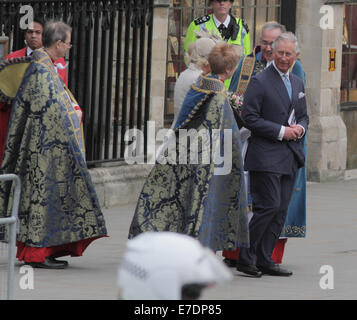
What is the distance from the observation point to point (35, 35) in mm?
8031

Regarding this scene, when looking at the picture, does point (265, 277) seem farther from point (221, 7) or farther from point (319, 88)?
point (319, 88)

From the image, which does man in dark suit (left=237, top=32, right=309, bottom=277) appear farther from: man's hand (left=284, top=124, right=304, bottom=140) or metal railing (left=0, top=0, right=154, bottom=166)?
metal railing (left=0, top=0, right=154, bottom=166)

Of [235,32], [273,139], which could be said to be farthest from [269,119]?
[235,32]

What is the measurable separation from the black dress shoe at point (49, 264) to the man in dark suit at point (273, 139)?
1188mm

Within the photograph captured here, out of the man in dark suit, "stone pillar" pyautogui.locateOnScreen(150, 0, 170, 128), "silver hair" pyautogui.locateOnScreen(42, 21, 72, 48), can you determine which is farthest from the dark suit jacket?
"stone pillar" pyautogui.locateOnScreen(150, 0, 170, 128)

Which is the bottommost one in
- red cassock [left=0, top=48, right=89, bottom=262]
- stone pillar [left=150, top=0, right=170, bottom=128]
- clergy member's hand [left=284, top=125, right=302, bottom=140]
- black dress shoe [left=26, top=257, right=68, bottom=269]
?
black dress shoe [left=26, top=257, right=68, bottom=269]

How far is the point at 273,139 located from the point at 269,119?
0.43 feet

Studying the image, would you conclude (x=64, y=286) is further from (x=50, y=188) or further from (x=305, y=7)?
(x=305, y=7)

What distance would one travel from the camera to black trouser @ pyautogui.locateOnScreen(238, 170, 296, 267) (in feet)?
24.4

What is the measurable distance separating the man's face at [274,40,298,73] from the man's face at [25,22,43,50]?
5.49ft

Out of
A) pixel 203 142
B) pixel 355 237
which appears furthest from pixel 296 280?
pixel 355 237

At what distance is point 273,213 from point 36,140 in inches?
62.0

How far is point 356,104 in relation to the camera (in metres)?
14.9

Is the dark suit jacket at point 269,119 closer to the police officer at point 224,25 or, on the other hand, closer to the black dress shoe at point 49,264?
the black dress shoe at point 49,264
